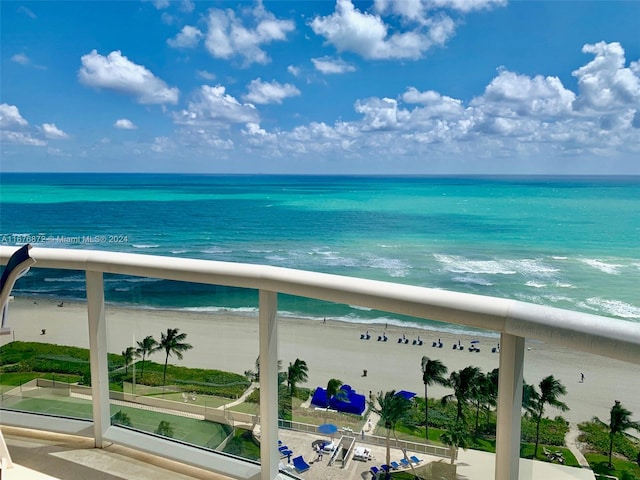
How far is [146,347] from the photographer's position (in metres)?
1.92

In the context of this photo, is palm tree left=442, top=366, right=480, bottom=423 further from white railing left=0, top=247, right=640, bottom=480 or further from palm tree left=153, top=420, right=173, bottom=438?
palm tree left=153, top=420, right=173, bottom=438

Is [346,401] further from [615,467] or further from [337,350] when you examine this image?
[615,467]

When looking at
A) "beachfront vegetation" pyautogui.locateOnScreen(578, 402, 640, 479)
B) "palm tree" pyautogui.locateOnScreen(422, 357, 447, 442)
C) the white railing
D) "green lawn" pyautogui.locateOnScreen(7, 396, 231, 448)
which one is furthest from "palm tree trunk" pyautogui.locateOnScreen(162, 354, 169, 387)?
"beachfront vegetation" pyautogui.locateOnScreen(578, 402, 640, 479)

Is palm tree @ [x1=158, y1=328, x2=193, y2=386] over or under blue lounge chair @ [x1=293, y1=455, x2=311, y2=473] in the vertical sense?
over

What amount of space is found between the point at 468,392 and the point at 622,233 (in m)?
41.8

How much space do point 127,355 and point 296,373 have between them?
0.74 metres

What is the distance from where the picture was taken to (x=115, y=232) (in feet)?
127

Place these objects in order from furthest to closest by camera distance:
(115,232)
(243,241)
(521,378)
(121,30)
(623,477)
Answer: (121,30) → (115,232) → (243,241) → (521,378) → (623,477)

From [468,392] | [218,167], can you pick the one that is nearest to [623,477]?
[468,392]

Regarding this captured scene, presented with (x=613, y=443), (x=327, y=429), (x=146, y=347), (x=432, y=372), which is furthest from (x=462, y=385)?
(x=146, y=347)

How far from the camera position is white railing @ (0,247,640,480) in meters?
1.08

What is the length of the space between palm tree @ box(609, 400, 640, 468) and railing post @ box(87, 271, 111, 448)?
170 centimetres

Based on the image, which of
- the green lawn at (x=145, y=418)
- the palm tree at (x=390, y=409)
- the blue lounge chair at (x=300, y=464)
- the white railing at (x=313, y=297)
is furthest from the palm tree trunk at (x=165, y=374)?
the palm tree at (x=390, y=409)

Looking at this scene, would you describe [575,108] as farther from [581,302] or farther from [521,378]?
[521,378]
